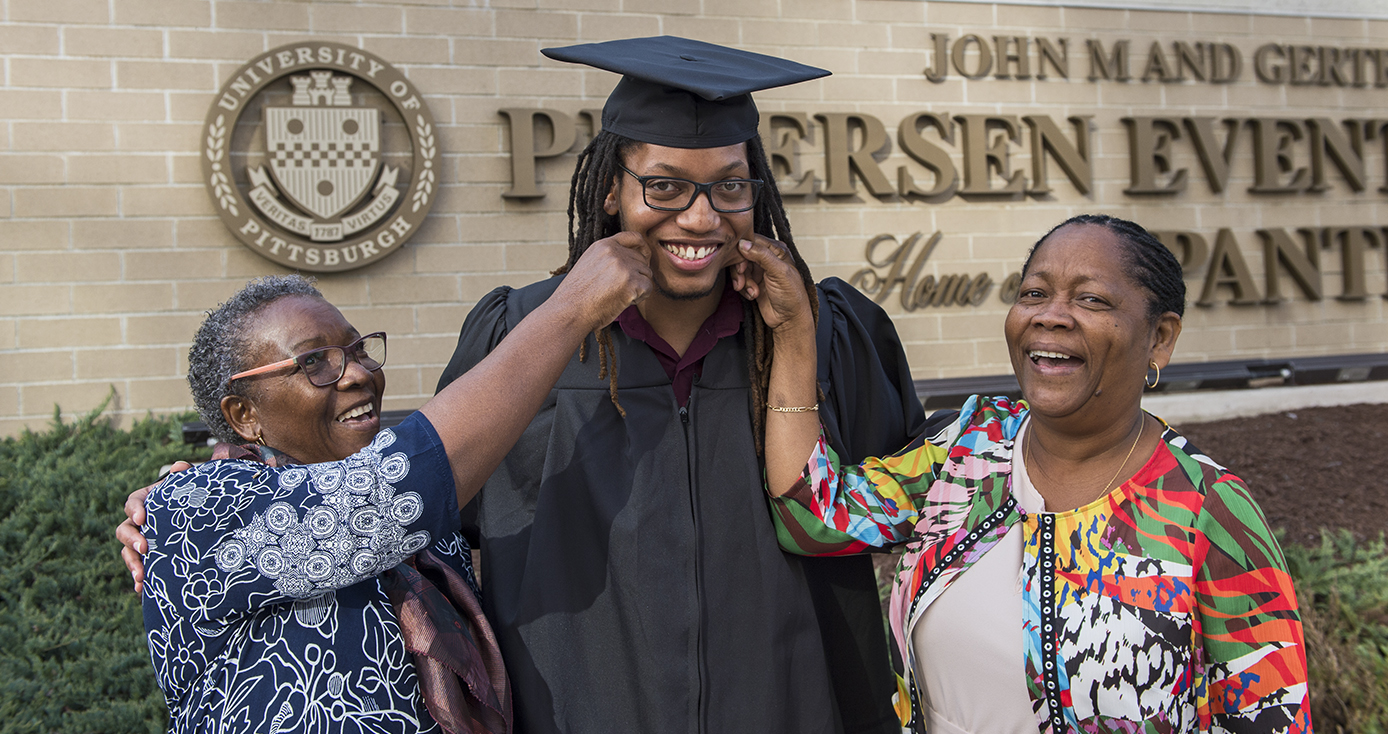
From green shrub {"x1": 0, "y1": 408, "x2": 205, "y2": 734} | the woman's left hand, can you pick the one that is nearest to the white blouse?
the woman's left hand

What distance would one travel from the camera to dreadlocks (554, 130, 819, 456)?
200cm

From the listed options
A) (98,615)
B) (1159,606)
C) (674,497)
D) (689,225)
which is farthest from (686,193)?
(98,615)

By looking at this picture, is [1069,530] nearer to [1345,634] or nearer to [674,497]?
[674,497]

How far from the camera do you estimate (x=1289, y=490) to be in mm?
5180

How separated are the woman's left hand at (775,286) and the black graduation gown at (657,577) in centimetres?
15

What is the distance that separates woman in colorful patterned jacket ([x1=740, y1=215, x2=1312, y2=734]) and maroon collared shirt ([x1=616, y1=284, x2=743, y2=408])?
0.14m

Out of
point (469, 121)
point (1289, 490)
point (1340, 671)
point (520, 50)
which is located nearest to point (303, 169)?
point (469, 121)

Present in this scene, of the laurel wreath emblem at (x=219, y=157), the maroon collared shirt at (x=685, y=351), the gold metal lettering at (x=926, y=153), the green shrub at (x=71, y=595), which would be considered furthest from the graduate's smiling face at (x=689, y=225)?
the gold metal lettering at (x=926, y=153)

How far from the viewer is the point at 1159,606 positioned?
155 centimetres

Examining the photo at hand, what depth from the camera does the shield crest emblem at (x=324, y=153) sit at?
549 centimetres

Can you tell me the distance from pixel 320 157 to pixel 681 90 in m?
4.30

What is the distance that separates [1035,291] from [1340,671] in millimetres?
2247

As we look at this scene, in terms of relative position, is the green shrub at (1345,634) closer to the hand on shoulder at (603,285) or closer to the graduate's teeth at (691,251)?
the graduate's teeth at (691,251)

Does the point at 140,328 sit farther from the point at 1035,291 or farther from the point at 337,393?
the point at 1035,291
